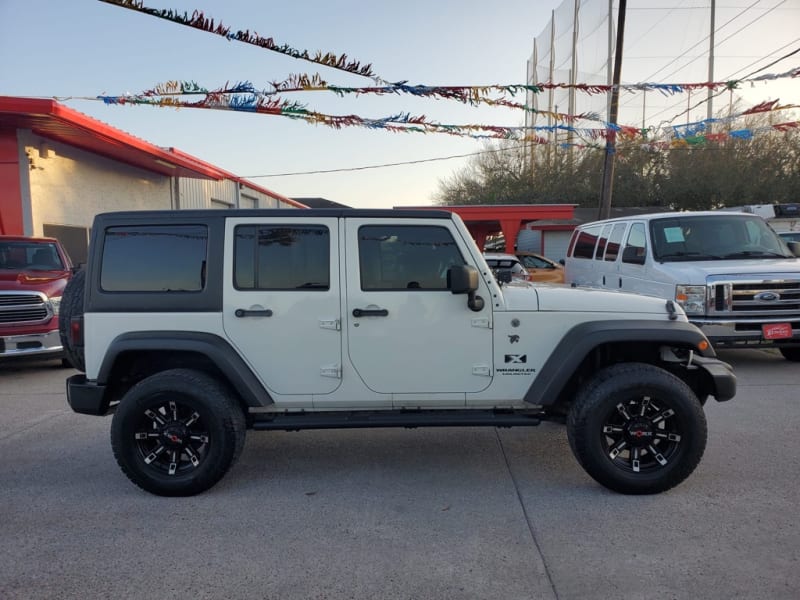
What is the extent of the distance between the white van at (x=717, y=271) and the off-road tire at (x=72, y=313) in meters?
6.49

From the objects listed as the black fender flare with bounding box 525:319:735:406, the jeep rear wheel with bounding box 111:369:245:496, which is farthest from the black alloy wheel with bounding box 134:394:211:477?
the black fender flare with bounding box 525:319:735:406

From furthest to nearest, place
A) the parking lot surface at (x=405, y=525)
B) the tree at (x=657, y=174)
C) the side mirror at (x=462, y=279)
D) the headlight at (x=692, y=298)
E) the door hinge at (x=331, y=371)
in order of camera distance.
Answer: the tree at (x=657, y=174) < the headlight at (x=692, y=298) < the door hinge at (x=331, y=371) < the side mirror at (x=462, y=279) < the parking lot surface at (x=405, y=525)

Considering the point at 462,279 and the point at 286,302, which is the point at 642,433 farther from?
the point at 286,302

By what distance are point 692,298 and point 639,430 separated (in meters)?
3.88

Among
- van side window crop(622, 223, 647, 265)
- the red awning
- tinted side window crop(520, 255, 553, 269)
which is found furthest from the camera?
tinted side window crop(520, 255, 553, 269)

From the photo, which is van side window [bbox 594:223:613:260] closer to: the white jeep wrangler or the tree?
the white jeep wrangler

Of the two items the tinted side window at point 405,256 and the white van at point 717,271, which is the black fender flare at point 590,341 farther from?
the white van at point 717,271

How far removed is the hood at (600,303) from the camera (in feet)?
12.1

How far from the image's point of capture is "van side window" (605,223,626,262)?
8.38m

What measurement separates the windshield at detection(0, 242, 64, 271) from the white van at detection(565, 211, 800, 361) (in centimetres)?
888

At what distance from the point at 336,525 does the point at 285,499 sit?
0.53 m

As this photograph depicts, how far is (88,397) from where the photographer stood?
3.66 metres

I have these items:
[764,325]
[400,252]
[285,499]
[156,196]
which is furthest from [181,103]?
[156,196]

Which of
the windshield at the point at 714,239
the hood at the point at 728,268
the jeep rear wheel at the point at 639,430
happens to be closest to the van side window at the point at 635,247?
the windshield at the point at 714,239
